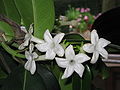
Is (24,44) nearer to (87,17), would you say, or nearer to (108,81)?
(108,81)

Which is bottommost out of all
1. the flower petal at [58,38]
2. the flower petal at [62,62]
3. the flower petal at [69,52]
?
the flower petal at [62,62]

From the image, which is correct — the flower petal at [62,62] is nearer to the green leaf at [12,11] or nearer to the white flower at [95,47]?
the white flower at [95,47]

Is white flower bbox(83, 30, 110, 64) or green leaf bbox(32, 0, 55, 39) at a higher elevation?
green leaf bbox(32, 0, 55, 39)

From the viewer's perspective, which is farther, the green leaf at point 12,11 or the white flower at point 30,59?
the green leaf at point 12,11

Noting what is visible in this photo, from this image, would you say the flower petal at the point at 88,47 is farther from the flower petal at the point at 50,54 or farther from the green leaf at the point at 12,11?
the green leaf at the point at 12,11

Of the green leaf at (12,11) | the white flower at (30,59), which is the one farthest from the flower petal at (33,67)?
the green leaf at (12,11)

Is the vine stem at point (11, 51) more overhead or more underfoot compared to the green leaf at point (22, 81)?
more overhead

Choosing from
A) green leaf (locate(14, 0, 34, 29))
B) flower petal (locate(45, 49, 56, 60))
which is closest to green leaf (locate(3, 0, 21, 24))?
green leaf (locate(14, 0, 34, 29))

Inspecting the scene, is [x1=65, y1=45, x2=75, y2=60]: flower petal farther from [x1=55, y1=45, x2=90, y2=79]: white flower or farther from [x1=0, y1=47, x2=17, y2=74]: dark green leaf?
[x1=0, y1=47, x2=17, y2=74]: dark green leaf
